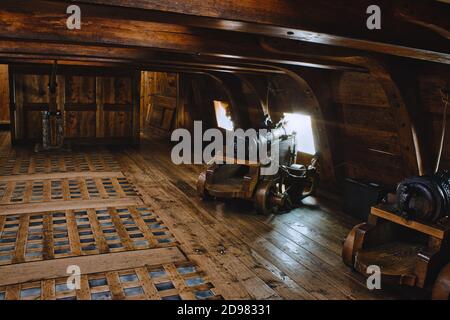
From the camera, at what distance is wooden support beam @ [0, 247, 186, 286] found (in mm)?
3180

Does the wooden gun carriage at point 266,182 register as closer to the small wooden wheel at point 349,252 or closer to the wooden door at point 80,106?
the small wooden wheel at point 349,252

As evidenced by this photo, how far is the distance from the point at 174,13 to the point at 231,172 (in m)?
3.98

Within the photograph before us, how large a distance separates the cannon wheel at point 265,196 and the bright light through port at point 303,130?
1.92 m

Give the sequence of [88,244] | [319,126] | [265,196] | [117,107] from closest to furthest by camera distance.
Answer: [88,244] → [265,196] → [319,126] → [117,107]

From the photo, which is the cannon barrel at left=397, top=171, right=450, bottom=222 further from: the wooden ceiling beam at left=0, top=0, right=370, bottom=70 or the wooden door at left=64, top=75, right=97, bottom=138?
the wooden door at left=64, top=75, right=97, bottom=138

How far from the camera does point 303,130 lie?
707cm

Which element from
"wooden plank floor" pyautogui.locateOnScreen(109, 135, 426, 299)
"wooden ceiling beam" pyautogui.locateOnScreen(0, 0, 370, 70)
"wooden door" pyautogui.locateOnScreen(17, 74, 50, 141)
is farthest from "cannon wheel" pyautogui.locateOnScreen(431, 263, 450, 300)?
"wooden door" pyautogui.locateOnScreen(17, 74, 50, 141)

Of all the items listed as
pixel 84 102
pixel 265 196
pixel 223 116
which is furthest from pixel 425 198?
pixel 84 102

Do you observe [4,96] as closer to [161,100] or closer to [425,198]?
[161,100]

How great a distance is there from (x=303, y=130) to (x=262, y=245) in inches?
137

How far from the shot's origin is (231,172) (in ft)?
19.6

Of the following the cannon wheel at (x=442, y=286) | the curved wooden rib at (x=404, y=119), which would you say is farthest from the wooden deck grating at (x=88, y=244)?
the curved wooden rib at (x=404, y=119)

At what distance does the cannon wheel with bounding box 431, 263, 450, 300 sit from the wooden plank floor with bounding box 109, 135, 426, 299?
331 millimetres

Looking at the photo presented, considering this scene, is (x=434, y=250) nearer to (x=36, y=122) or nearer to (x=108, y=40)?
(x=108, y=40)
